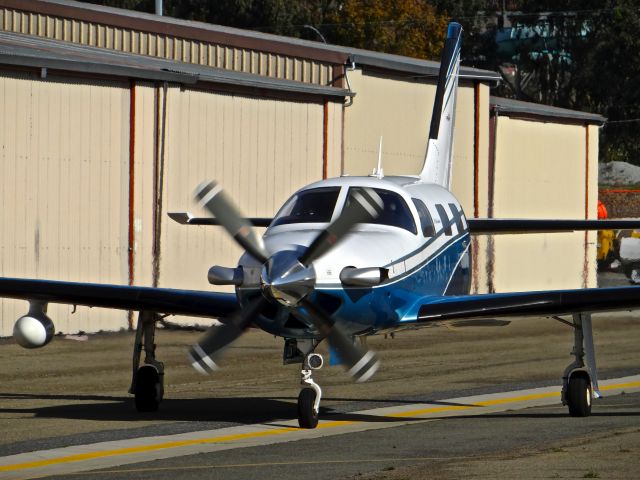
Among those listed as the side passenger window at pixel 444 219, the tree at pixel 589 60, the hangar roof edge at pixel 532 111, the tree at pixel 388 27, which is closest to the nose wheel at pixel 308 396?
the side passenger window at pixel 444 219

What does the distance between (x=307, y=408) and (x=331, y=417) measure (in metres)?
1.45

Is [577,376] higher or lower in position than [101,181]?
lower

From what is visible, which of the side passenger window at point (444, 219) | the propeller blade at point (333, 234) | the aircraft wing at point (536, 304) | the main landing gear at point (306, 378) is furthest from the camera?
the side passenger window at point (444, 219)

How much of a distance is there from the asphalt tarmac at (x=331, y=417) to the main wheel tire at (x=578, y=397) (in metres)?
0.26

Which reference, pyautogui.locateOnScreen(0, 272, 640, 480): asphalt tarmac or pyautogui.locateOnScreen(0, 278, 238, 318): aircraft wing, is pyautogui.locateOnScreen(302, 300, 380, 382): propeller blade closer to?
pyautogui.locateOnScreen(0, 272, 640, 480): asphalt tarmac

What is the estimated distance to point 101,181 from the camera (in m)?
26.8

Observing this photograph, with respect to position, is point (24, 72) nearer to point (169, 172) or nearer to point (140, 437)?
point (169, 172)

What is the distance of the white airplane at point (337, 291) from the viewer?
42.6 feet

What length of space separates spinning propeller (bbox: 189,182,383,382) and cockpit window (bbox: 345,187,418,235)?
4.48 ft

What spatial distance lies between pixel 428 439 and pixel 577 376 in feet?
9.13

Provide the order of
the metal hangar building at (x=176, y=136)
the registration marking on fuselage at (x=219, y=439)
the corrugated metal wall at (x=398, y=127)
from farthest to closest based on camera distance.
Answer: the corrugated metal wall at (x=398, y=127), the metal hangar building at (x=176, y=136), the registration marking on fuselage at (x=219, y=439)

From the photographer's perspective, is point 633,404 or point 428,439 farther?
point 633,404

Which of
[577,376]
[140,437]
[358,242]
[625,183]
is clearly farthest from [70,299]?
[625,183]

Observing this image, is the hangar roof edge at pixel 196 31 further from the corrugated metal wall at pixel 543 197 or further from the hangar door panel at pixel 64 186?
the hangar door panel at pixel 64 186
